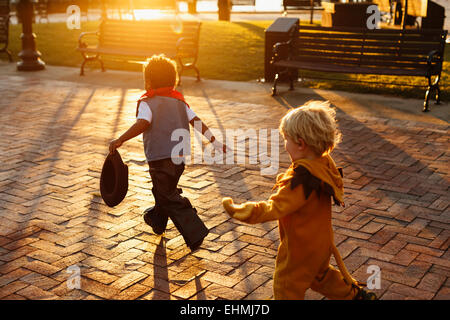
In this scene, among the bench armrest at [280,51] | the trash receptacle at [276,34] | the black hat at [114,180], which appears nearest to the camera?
the black hat at [114,180]

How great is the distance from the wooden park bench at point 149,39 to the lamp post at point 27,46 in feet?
4.42

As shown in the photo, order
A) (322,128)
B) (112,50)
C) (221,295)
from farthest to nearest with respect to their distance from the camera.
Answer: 1. (112,50)
2. (221,295)
3. (322,128)

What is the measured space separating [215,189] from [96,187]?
3.82 ft

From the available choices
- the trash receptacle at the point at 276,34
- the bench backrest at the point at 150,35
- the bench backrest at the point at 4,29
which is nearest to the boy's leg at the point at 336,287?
the trash receptacle at the point at 276,34

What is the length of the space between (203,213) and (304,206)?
80.6 inches

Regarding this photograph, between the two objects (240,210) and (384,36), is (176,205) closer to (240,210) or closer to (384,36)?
(240,210)

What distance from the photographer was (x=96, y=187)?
5.39 m

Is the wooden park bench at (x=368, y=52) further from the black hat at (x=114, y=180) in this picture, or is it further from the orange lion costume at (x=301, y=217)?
the orange lion costume at (x=301, y=217)

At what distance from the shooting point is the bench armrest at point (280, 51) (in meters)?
9.42

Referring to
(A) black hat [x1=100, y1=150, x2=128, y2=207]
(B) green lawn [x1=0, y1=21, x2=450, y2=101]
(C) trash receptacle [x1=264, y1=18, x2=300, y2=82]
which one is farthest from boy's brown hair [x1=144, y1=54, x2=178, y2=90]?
(C) trash receptacle [x1=264, y1=18, x2=300, y2=82]

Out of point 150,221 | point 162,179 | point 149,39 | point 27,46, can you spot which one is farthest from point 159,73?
point 27,46

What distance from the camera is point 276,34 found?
10.1m

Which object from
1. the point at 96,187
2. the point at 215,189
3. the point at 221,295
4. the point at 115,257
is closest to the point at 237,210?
the point at 221,295
